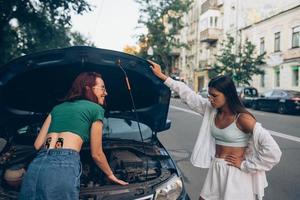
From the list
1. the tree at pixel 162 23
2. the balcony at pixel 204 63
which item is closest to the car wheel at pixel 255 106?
the balcony at pixel 204 63

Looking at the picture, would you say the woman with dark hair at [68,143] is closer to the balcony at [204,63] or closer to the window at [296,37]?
the window at [296,37]

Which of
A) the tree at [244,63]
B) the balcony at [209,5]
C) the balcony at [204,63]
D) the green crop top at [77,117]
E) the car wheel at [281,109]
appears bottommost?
the car wheel at [281,109]

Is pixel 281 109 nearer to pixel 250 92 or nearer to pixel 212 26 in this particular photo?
pixel 250 92

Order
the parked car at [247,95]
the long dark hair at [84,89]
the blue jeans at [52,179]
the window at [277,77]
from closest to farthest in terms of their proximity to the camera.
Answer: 1. the blue jeans at [52,179]
2. the long dark hair at [84,89]
3. the parked car at [247,95]
4. the window at [277,77]

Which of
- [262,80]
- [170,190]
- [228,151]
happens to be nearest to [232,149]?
[228,151]

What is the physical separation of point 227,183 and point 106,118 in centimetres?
187

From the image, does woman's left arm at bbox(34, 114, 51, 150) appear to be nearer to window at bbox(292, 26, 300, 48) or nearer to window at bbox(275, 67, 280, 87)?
window at bbox(292, 26, 300, 48)

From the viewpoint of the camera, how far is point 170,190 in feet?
10.2

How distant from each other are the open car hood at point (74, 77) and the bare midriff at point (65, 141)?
1.06 meters

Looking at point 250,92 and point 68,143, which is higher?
point 250,92

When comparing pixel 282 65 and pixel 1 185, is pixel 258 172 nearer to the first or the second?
pixel 1 185

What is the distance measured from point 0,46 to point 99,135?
24.1 m

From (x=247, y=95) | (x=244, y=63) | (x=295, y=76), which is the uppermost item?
(x=244, y=63)

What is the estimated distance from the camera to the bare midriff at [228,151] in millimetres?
3234
